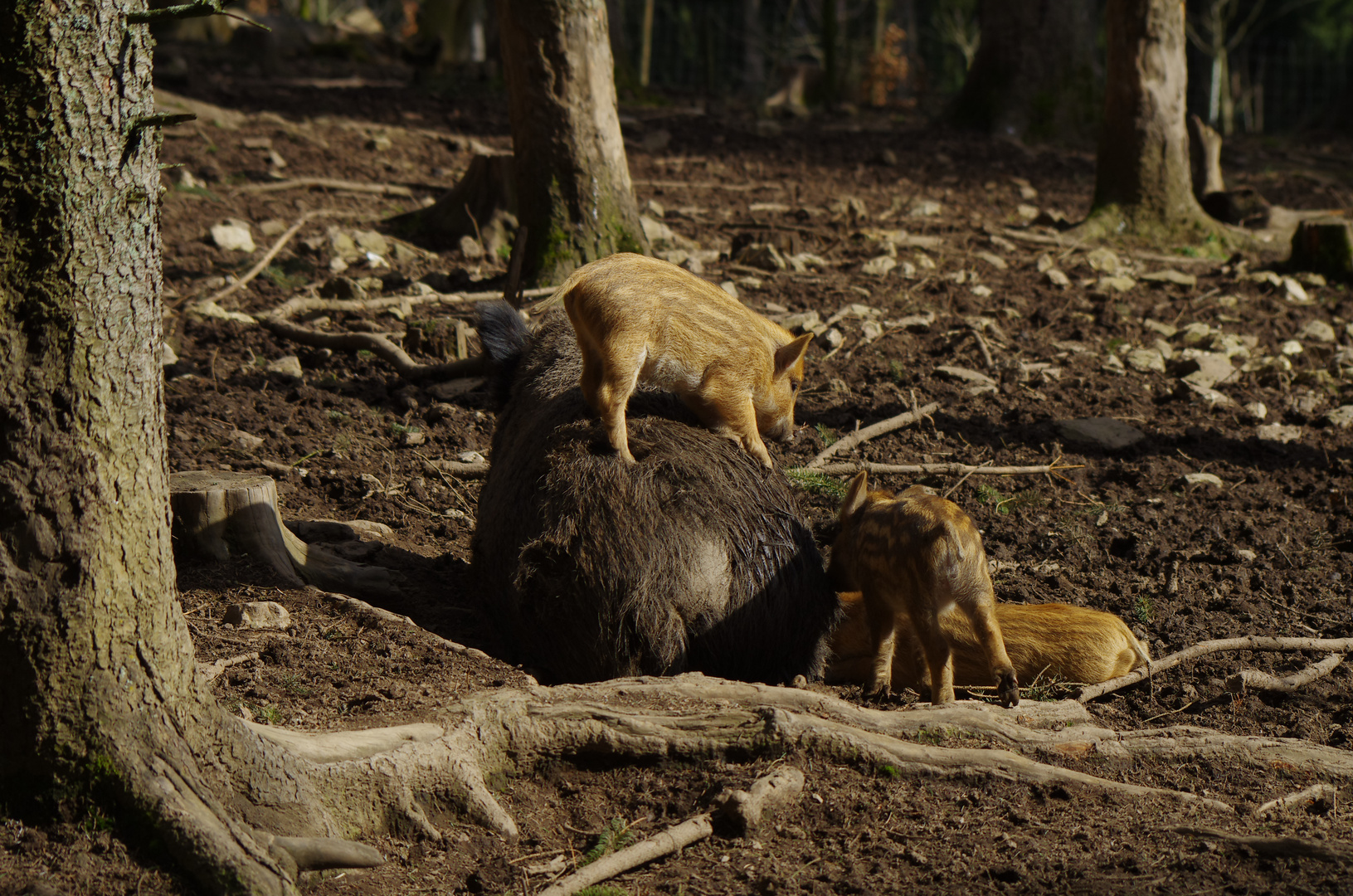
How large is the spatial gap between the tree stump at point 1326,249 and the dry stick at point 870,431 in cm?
504

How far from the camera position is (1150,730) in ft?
11.7

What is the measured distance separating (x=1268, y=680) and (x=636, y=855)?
2481 millimetres

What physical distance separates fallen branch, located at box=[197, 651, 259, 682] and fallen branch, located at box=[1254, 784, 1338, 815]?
112 inches

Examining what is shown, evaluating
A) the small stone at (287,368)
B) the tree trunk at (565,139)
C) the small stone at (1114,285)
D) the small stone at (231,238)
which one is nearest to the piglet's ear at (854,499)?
the tree trunk at (565,139)

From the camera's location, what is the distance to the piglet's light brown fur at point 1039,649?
3.96 m

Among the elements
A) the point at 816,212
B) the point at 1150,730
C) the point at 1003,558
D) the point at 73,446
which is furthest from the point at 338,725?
the point at 816,212

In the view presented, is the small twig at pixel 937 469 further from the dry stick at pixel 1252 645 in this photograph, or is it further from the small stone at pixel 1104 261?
the small stone at pixel 1104 261

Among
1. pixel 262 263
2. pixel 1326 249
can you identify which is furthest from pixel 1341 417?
pixel 262 263

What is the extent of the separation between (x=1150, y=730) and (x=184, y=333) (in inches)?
222

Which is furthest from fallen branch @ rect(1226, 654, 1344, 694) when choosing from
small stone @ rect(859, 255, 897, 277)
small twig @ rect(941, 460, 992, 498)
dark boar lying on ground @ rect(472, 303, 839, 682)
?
small stone @ rect(859, 255, 897, 277)

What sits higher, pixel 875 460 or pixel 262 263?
pixel 262 263

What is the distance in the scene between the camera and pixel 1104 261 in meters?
9.25

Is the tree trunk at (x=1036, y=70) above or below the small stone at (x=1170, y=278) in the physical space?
above

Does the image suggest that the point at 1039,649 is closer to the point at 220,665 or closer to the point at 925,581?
the point at 925,581
